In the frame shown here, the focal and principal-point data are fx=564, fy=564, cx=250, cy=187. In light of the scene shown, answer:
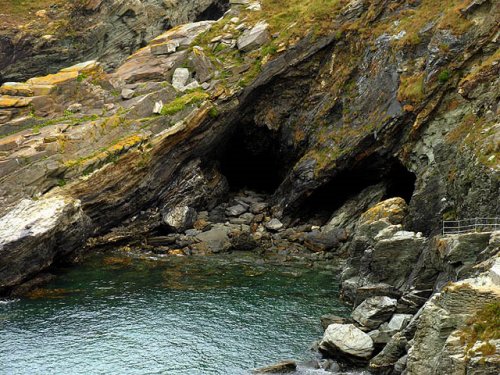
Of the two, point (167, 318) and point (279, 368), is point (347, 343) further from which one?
point (167, 318)

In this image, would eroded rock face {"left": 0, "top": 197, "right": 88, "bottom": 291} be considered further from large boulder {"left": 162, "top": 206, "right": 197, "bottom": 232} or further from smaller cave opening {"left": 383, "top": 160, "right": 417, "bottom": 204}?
smaller cave opening {"left": 383, "top": 160, "right": 417, "bottom": 204}

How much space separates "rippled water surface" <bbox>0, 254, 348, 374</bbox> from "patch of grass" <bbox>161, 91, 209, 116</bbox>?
57.0 feet

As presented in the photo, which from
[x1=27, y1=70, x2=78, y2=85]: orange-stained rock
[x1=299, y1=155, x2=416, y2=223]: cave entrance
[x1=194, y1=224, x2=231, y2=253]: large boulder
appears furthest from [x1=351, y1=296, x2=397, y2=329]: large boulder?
[x1=27, y1=70, x2=78, y2=85]: orange-stained rock

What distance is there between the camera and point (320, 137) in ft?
207

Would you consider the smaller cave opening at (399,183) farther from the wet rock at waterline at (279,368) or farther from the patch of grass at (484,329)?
the patch of grass at (484,329)

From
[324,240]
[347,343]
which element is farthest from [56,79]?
[347,343]

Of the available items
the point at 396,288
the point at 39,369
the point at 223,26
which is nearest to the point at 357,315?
the point at 396,288

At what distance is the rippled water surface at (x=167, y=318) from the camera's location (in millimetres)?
32500

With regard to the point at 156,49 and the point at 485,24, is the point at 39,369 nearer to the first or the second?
the point at 485,24

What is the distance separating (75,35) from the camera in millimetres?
79875

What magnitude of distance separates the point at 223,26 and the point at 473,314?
189 feet

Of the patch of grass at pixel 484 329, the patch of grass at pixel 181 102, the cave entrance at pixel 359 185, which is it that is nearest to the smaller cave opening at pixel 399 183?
the cave entrance at pixel 359 185

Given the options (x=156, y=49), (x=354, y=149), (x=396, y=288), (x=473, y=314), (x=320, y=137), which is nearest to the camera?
(x=473, y=314)

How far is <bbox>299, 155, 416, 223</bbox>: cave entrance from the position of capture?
5788cm
